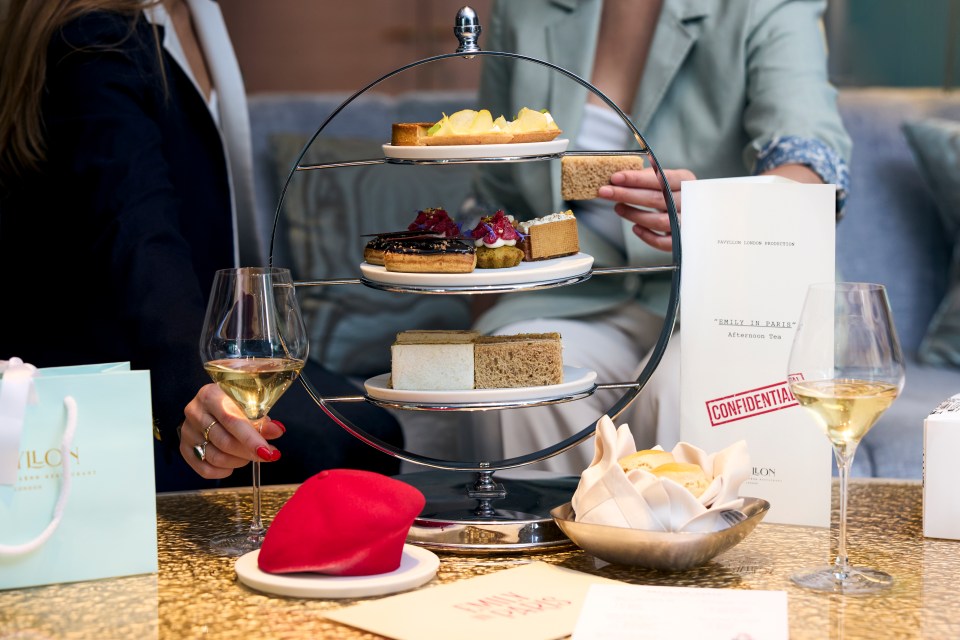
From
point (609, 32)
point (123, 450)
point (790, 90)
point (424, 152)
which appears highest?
point (609, 32)

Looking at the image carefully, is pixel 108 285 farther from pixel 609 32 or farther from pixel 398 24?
pixel 398 24

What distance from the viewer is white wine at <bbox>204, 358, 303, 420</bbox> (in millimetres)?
1019

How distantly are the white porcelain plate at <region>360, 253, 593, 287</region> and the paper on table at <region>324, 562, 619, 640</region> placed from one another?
0.94ft

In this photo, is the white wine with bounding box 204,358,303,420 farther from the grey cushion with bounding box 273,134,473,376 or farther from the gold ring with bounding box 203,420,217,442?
the grey cushion with bounding box 273,134,473,376

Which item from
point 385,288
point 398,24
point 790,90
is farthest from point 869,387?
point 398,24

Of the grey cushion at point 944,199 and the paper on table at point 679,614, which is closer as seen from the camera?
the paper on table at point 679,614

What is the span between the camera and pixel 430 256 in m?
1.15

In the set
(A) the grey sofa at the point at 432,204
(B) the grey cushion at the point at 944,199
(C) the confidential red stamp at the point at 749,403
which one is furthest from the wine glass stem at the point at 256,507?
(B) the grey cushion at the point at 944,199

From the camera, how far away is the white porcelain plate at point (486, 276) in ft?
3.59

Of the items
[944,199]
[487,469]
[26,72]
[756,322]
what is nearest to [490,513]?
[487,469]

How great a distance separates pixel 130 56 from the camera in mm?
1716

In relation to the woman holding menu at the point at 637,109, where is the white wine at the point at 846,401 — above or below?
below

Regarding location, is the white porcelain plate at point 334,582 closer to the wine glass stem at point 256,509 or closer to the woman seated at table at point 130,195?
the wine glass stem at point 256,509

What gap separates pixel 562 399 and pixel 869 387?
328 mm
